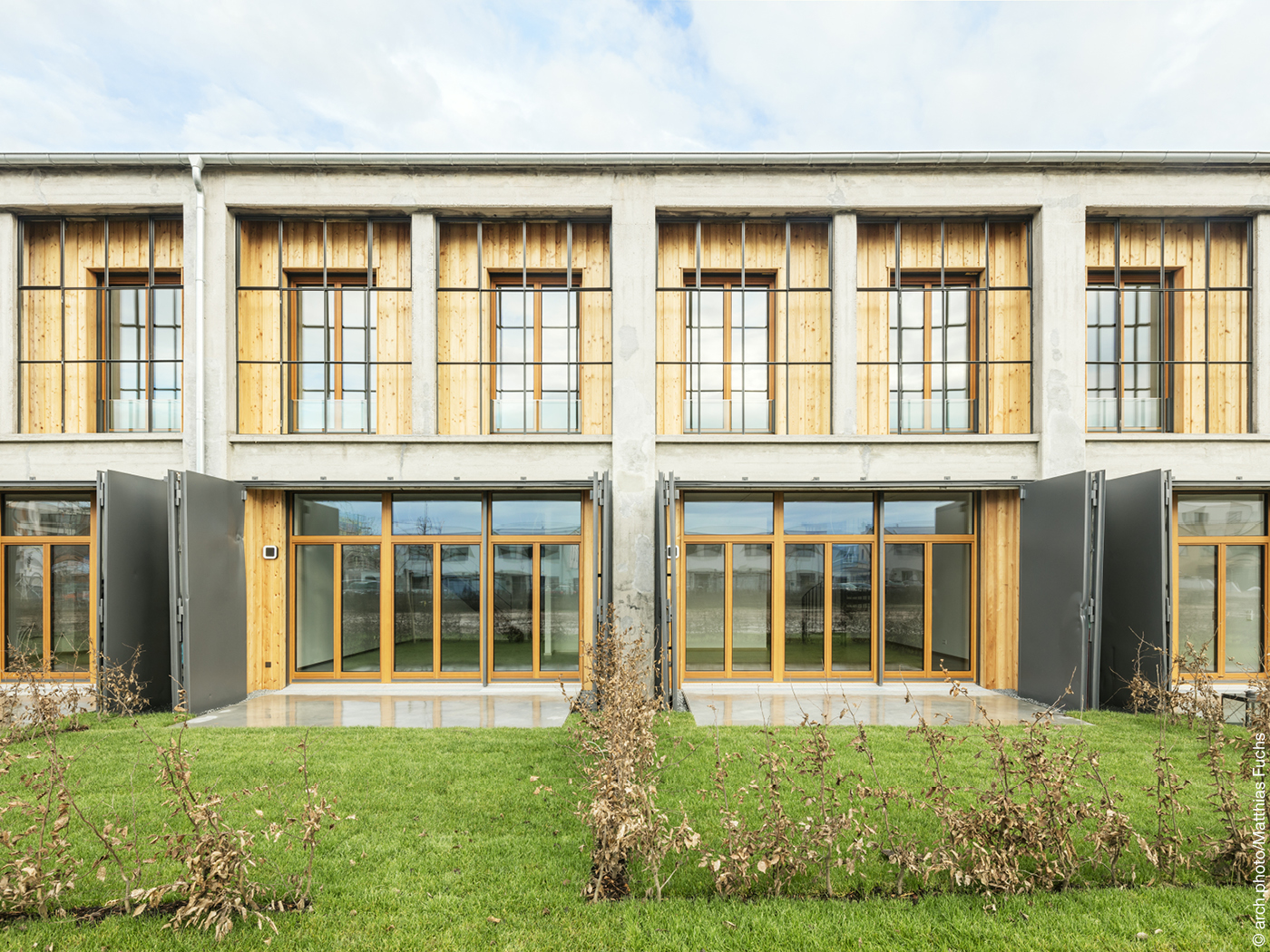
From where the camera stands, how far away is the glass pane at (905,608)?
10227 mm

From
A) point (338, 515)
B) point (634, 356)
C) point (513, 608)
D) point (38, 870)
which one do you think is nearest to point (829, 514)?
point (634, 356)

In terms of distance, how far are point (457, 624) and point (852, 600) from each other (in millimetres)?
6273

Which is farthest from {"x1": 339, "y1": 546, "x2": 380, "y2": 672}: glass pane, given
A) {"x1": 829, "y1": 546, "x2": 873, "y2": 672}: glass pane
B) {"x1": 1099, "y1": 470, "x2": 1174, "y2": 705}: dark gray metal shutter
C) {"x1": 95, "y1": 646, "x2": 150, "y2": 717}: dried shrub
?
{"x1": 1099, "y1": 470, "x2": 1174, "y2": 705}: dark gray metal shutter

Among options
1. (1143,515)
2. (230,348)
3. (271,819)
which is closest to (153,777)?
(271,819)

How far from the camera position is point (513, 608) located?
403 inches

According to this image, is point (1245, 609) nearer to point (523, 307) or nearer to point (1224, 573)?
point (1224, 573)

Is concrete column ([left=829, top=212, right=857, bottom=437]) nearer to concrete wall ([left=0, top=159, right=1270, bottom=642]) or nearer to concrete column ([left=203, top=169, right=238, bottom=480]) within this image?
concrete wall ([left=0, top=159, right=1270, bottom=642])

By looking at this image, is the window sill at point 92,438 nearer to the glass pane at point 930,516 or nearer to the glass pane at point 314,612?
the glass pane at point 314,612

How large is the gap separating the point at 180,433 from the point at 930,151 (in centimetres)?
1197

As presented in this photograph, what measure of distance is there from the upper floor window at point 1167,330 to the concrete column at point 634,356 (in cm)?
689

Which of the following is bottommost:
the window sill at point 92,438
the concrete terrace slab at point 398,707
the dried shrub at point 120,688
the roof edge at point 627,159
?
the concrete terrace slab at point 398,707

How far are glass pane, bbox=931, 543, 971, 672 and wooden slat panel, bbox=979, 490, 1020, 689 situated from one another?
0.81 ft

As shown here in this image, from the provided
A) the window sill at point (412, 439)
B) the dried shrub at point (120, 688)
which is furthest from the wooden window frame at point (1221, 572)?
the dried shrub at point (120, 688)

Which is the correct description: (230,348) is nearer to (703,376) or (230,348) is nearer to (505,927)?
(703,376)
